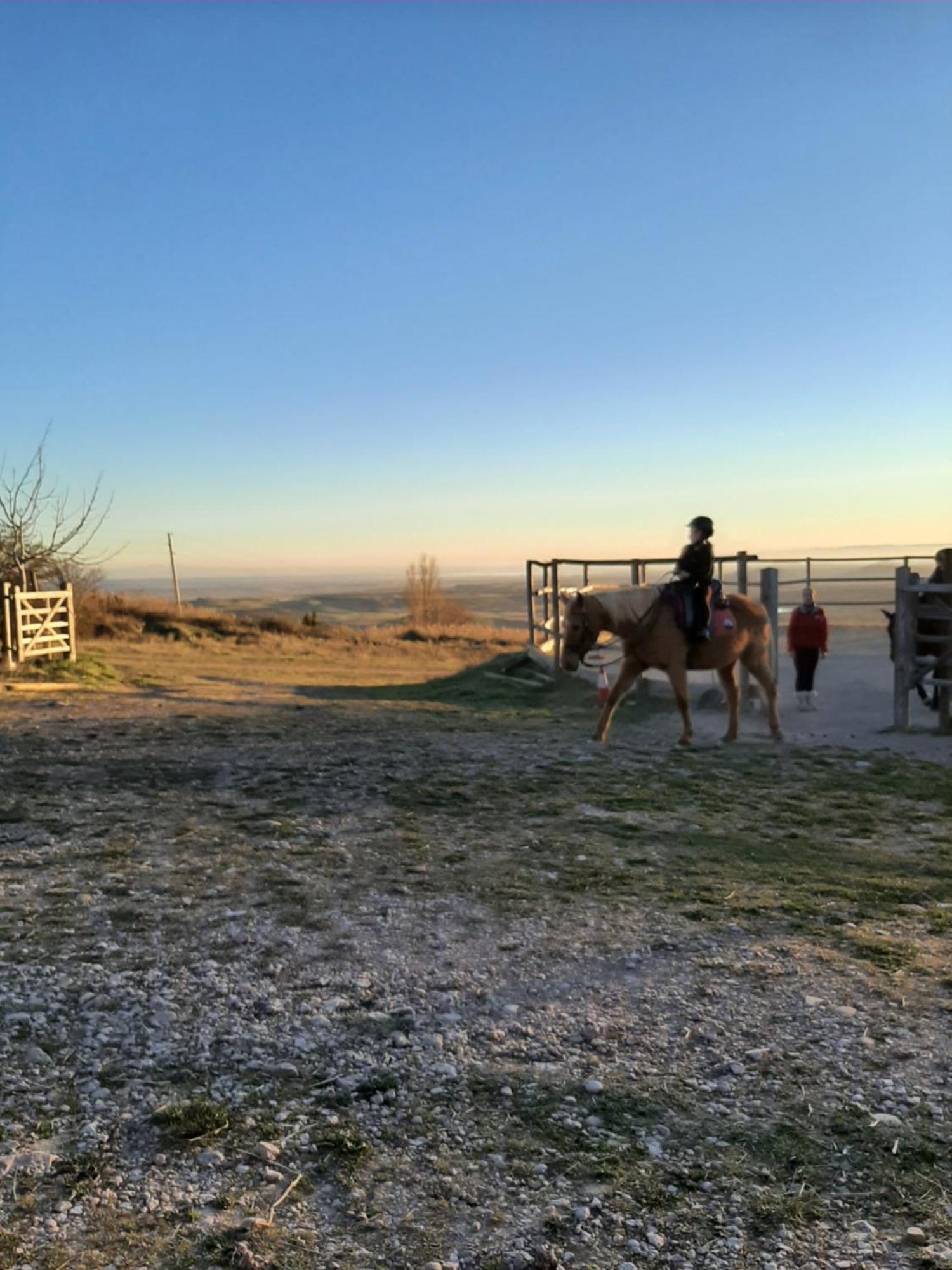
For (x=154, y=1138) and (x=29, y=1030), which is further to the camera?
(x=29, y=1030)

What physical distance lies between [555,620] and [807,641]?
5.52 meters

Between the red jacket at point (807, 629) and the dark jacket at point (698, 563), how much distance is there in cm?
370

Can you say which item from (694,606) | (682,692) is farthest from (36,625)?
(694,606)

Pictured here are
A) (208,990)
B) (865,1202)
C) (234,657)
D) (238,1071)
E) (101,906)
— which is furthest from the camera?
(234,657)

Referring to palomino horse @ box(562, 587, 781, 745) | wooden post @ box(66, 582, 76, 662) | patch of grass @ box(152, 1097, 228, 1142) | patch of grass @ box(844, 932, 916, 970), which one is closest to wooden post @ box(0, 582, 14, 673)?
wooden post @ box(66, 582, 76, 662)

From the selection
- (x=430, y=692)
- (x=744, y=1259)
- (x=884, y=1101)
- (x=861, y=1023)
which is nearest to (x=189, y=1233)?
(x=744, y=1259)

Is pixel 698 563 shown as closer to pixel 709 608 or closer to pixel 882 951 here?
pixel 709 608

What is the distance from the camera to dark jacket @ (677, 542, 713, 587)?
11.2 meters

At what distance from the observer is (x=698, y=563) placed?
11.2m

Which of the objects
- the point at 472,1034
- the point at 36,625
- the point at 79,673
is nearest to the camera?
the point at 472,1034

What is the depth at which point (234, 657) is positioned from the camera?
30016 millimetres

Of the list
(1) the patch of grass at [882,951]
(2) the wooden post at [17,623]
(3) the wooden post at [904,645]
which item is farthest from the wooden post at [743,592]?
(2) the wooden post at [17,623]

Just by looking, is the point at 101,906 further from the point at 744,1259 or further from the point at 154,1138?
the point at 744,1259

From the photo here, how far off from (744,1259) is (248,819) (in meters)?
5.68
